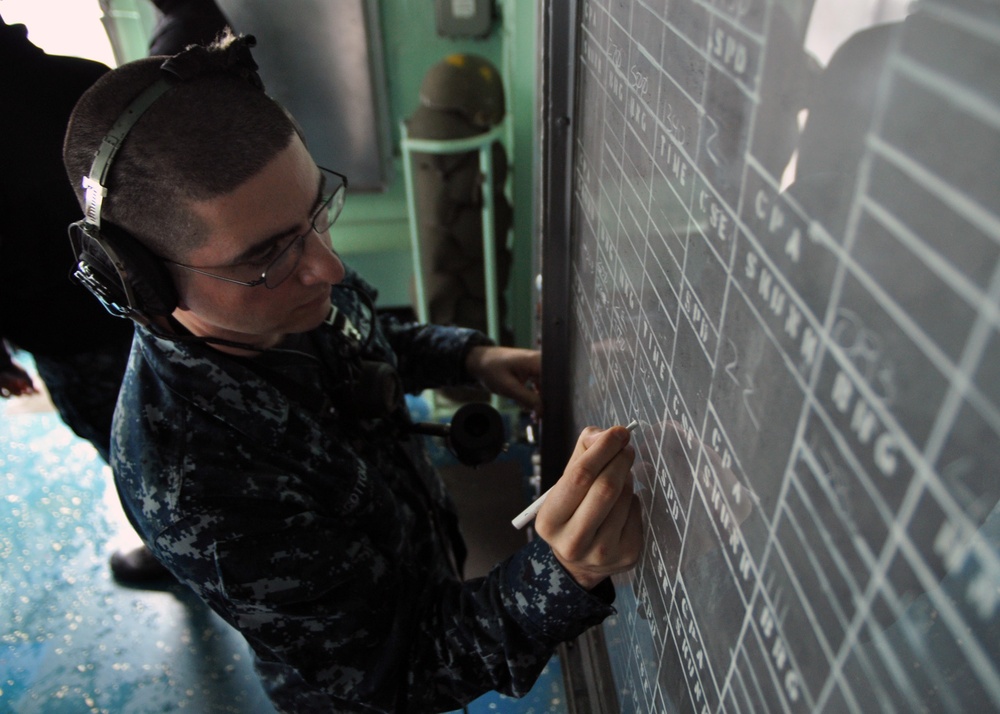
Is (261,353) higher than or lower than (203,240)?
lower

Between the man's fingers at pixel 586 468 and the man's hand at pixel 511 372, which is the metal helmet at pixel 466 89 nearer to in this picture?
the man's hand at pixel 511 372

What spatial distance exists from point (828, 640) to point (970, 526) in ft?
0.40

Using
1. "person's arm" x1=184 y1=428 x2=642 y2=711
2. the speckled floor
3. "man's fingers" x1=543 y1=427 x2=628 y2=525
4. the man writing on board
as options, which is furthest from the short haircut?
the speckled floor

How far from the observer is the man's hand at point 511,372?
4.28ft

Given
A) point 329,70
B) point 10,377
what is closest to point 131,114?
point 10,377

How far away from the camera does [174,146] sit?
2.47 feet

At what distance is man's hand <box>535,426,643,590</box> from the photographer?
0.64 meters

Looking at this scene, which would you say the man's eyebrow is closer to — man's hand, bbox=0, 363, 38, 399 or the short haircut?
the short haircut

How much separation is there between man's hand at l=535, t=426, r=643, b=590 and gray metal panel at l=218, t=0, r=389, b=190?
1.87m

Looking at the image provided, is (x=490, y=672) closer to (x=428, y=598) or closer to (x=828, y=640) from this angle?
(x=428, y=598)

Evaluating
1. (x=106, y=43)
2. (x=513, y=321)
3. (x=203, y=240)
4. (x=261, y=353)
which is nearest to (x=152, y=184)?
(x=203, y=240)

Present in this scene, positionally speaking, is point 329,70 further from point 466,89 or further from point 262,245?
point 262,245

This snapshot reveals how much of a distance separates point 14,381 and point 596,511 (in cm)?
158

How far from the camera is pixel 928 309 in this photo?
0.80ft
